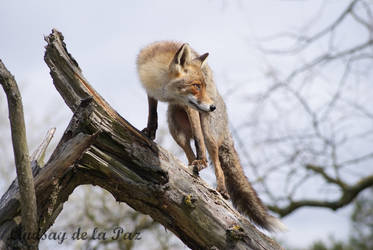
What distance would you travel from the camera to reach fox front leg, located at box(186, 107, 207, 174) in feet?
25.3

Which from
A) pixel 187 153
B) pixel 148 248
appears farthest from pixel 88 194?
pixel 187 153

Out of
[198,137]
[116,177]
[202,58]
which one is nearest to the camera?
[116,177]

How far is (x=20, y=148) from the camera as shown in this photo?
4613 mm

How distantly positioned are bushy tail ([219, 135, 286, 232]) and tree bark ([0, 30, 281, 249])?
1.48 meters

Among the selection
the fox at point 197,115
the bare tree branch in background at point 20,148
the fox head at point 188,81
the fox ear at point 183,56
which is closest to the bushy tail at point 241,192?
the fox at point 197,115

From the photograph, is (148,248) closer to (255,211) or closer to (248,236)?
(255,211)

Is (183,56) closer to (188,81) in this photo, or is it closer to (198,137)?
(188,81)

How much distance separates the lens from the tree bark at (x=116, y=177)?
5785 millimetres

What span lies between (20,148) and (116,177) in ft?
5.44

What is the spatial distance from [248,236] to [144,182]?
1.69 m

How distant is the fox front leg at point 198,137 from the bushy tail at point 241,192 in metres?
0.86

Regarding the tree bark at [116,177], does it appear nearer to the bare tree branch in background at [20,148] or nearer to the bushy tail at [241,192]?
the bare tree branch in background at [20,148]

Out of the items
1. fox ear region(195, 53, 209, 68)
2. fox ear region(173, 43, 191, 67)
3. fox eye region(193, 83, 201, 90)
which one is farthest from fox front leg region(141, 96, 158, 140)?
fox ear region(195, 53, 209, 68)

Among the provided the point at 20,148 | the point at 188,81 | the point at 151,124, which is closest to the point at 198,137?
the point at 151,124
